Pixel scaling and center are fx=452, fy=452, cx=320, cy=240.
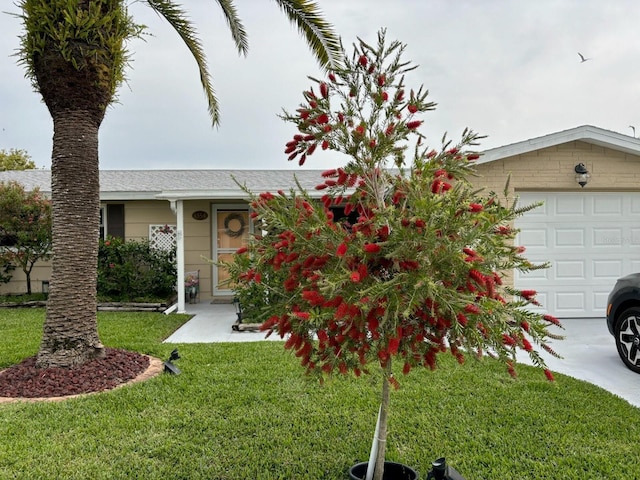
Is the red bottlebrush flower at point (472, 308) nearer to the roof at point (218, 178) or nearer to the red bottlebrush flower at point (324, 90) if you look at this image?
the red bottlebrush flower at point (324, 90)

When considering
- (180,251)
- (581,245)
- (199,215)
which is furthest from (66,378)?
(581,245)

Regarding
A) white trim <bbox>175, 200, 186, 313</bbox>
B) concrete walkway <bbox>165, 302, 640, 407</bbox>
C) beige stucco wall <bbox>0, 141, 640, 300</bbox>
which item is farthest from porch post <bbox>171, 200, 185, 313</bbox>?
beige stucco wall <bbox>0, 141, 640, 300</bbox>

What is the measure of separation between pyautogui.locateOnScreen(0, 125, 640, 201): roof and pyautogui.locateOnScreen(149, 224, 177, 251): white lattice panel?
945 millimetres

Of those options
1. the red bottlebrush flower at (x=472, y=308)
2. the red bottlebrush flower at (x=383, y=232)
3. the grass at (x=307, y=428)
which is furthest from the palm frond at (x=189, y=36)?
the red bottlebrush flower at (x=472, y=308)

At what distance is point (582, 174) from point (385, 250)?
757 centimetres

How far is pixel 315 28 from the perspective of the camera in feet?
20.6

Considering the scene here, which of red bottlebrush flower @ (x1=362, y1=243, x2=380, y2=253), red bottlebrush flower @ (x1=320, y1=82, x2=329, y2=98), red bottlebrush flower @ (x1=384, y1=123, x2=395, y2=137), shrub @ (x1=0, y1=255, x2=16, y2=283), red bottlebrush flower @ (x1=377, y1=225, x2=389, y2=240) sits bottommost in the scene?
shrub @ (x1=0, y1=255, x2=16, y2=283)

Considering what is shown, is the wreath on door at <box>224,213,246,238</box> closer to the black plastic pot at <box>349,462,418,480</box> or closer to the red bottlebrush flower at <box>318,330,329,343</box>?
the black plastic pot at <box>349,462,418,480</box>

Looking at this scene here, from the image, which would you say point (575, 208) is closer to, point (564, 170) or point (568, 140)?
point (564, 170)

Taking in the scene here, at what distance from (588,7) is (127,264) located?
10322 millimetres

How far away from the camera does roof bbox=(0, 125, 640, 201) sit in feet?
25.6

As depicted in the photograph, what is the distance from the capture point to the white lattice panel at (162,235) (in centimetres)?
1092

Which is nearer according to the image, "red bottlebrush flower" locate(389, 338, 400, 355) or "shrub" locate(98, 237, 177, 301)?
"red bottlebrush flower" locate(389, 338, 400, 355)

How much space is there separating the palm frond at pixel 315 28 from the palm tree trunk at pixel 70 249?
303cm
